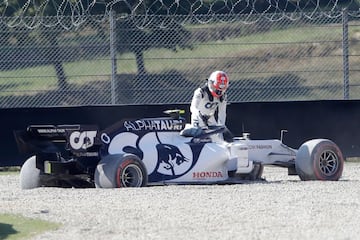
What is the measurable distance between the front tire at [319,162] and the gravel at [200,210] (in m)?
0.31

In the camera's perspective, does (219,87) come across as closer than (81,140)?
No

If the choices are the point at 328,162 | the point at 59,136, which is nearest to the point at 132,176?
the point at 59,136

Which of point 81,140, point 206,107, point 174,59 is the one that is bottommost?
point 81,140

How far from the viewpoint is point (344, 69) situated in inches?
757

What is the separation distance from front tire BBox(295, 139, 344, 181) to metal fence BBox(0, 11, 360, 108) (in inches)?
159

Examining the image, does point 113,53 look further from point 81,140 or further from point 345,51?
point 81,140

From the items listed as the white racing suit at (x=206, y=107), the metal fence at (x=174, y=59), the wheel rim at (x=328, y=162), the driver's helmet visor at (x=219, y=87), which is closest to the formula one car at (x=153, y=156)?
the wheel rim at (x=328, y=162)

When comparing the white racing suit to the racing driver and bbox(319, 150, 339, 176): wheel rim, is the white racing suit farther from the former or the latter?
bbox(319, 150, 339, 176): wheel rim

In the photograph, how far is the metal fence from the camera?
18.5 meters

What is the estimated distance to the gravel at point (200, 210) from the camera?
10.4m

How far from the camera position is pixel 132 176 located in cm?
1420

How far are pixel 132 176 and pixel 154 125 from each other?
88cm

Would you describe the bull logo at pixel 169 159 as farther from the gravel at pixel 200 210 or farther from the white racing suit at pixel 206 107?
the white racing suit at pixel 206 107

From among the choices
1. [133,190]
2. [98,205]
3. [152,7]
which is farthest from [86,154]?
[152,7]
